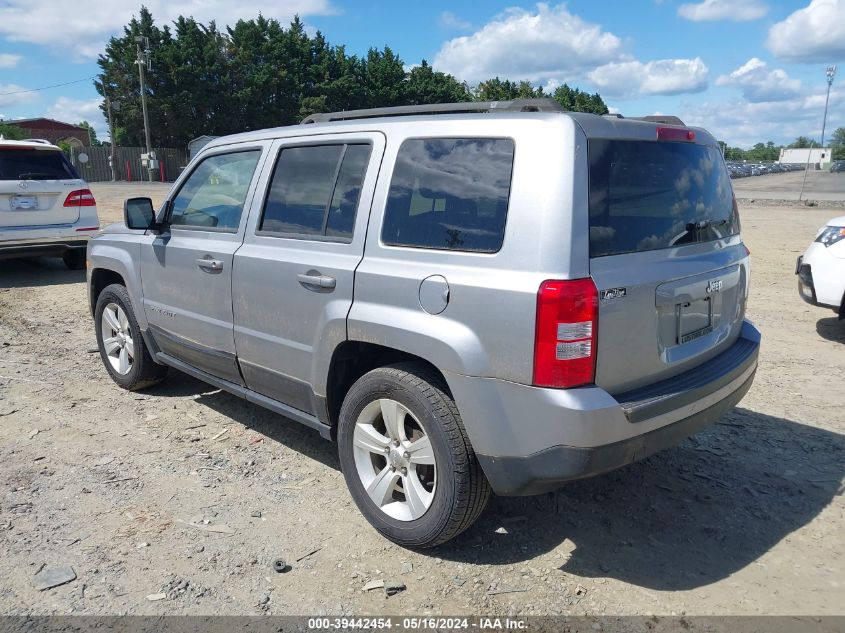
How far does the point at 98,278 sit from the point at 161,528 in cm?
288

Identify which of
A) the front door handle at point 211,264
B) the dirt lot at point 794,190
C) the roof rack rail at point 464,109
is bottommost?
the dirt lot at point 794,190

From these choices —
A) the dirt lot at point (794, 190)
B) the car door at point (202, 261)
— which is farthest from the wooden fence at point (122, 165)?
the car door at point (202, 261)

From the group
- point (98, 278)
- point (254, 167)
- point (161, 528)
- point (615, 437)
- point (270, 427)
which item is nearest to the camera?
point (615, 437)

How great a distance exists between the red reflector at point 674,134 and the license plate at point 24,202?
9.05m

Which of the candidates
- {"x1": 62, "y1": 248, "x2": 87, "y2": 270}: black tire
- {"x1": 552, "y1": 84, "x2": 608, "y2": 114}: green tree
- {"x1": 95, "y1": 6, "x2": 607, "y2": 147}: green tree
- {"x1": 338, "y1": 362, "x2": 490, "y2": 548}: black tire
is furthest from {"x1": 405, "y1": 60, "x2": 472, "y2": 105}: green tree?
{"x1": 338, "y1": 362, "x2": 490, "y2": 548}: black tire

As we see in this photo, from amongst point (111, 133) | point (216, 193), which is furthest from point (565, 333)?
point (111, 133)

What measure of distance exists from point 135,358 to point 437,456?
10.2 ft

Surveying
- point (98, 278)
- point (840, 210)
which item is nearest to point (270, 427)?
point (98, 278)

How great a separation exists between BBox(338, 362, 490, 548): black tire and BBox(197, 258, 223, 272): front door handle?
4.39ft

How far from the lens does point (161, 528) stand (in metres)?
3.39

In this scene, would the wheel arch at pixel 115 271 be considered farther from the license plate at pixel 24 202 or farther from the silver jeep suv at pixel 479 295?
the license plate at pixel 24 202

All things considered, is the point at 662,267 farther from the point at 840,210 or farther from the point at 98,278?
the point at 840,210

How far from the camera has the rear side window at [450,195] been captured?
9.21 ft

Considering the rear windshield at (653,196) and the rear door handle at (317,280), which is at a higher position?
the rear windshield at (653,196)
